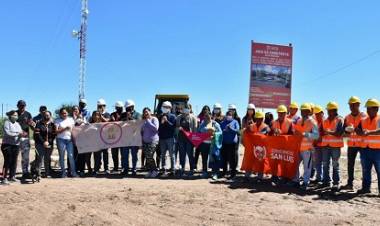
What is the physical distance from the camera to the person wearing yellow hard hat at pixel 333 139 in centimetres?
1142

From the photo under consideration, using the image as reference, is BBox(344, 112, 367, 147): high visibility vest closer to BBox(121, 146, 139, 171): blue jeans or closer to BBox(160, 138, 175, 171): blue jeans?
BBox(160, 138, 175, 171): blue jeans

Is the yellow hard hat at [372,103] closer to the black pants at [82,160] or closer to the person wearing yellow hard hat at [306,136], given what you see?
the person wearing yellow hard hat at [306,136]

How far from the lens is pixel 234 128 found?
1341 centimetres

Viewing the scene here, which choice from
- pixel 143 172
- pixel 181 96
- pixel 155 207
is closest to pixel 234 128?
pixel 143 172

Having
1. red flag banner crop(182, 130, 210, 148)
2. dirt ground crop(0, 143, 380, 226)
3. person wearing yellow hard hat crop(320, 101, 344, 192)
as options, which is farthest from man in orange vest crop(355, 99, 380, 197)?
red flag banner crop(182, 130, 210, 148)

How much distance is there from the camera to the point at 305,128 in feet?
38.4

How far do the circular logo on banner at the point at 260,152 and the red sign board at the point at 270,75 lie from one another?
5666 mm

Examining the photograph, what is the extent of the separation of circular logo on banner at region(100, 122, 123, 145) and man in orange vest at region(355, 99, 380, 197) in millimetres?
6624

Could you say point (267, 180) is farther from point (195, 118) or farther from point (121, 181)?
point (121, 181)

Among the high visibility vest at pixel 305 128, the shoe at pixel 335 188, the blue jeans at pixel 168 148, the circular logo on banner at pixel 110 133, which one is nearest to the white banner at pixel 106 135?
the circular logo on banner at pixel 110 133

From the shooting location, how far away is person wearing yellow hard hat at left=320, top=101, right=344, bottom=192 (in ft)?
37.5

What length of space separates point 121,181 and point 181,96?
8528mm

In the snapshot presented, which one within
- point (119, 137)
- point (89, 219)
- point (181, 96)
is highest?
point (181, 96)

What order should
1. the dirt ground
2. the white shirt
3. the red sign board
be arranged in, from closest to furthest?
the dirt ground → the white shirt → the red sign board
